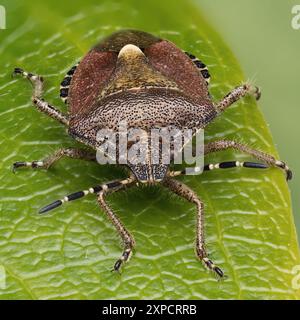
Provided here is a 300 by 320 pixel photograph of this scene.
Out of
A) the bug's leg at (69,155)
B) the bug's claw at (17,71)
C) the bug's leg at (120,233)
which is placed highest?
the bug's claw at (17,71)

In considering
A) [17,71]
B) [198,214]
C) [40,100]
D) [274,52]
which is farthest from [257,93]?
[17,71]

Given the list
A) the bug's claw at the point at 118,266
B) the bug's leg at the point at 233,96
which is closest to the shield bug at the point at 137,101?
the bug's leg at the point at 233,96

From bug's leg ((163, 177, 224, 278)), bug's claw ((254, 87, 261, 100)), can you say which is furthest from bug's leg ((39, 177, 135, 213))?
bug's claw ((254, 87, 261, 100))

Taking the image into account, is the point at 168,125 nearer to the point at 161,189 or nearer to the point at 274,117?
the point at 161,189

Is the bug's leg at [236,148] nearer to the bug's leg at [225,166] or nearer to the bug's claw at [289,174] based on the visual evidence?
the bug's claw at [289,174]

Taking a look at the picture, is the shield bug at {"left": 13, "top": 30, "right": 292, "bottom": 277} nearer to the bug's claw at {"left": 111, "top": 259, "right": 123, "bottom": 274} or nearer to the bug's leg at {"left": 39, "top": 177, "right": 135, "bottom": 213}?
the bug's leg at {"left": 39, "top": 177, "right": 135, "bottom": 213}

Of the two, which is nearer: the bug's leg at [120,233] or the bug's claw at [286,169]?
the bug's leg at [120,233]
